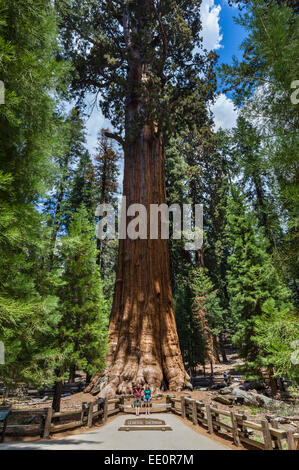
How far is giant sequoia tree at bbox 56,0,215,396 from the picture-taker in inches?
440

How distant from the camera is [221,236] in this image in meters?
28.6

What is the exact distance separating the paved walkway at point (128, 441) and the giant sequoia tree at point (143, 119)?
3720 millimetres

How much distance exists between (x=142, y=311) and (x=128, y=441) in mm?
6174

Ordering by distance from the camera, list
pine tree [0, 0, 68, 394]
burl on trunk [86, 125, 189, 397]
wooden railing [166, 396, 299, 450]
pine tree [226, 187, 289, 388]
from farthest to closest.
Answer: pine tree [226, 187, 289, 388] → burl on trunk [86, 125, 189, 397] → wooden railing [166, 396, 299, 450] → pine tree [0, 0, 68, 394]

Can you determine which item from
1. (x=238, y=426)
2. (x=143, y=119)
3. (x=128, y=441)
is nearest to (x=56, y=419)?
(x=128, y=441)

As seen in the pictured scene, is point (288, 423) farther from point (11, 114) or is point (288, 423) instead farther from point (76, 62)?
point (76, 62)

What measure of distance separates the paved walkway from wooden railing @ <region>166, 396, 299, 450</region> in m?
0.51

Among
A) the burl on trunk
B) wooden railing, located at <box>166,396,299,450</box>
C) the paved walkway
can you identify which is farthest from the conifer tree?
wooden railing, located at <box>166,396,299,450</box>

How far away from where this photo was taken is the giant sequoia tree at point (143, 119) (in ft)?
36.7

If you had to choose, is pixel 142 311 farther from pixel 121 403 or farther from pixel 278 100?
pixel 278 100

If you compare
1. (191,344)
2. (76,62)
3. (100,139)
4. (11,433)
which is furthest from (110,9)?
(191,344)

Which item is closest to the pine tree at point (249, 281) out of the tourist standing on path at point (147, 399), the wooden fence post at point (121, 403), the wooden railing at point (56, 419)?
the tourist standing on path at point (147, 399)

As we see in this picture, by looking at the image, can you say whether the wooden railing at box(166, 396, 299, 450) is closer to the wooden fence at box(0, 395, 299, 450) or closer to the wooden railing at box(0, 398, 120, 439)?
the wooden fence at box(0, 395, 299, 450)

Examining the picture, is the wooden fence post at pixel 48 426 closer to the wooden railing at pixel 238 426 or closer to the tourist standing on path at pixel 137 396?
the tourist standing on path at pixel 137 396
